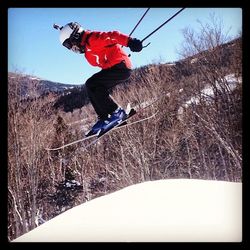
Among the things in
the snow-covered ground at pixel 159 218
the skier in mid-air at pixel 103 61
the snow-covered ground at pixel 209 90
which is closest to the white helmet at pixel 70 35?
the skier in mid-air at pixel 103 61

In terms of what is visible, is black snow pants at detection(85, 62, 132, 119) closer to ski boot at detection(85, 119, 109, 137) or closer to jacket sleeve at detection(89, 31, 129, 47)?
ski boot at detection(85, 119, 109, 137)

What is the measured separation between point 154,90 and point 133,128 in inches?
17.0

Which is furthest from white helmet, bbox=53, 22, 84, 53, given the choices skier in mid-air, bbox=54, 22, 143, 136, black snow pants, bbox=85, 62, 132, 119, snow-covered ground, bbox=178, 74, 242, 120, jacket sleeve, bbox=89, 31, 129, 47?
snow-covered ground, bbox=178, 74, 242, 120

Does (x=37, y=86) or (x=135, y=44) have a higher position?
(x=135, y=44)

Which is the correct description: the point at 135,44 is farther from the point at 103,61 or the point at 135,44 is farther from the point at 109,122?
the point at 109,122

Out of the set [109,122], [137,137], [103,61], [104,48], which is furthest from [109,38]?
[137,137]

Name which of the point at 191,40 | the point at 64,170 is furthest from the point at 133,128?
the point at 191,40

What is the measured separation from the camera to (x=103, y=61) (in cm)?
365

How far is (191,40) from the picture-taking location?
12.2 ft

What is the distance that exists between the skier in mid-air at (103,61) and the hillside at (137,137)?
9cm

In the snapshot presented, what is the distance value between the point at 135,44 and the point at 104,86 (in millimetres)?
500

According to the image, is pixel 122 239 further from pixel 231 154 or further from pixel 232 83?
pixel 232 83

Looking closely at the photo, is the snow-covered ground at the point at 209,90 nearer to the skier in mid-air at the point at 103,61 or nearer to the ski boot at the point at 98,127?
the skier in mid-air at the point at 103,61

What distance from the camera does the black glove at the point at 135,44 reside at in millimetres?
3617
